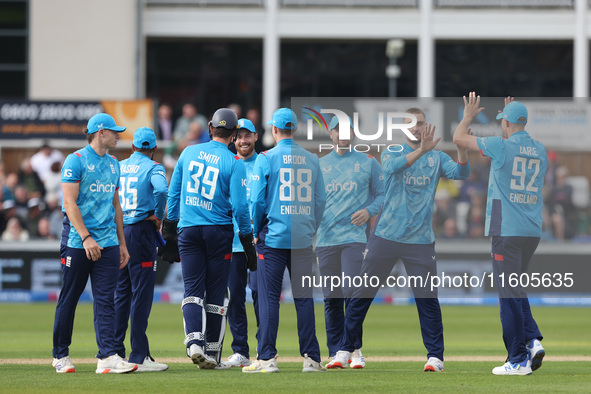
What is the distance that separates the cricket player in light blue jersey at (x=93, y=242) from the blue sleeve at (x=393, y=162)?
8.75ft

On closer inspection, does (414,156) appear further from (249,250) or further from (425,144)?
(249,250)

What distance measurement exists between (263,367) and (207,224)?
1.46 m

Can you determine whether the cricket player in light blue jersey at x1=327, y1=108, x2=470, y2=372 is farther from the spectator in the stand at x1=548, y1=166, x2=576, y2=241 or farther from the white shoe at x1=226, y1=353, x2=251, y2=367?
the spectator in the stand at x1=548, y1=166, x2=576, y2=241

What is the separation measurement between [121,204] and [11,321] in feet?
26.3

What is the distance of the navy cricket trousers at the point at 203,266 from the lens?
32.2 ft

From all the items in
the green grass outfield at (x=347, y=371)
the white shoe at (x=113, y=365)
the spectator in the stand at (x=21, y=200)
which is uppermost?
the spectator in the stand at (x=21, y=200)

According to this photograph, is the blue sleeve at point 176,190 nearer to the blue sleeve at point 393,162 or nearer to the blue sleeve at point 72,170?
the blue sleeve at point 72,170

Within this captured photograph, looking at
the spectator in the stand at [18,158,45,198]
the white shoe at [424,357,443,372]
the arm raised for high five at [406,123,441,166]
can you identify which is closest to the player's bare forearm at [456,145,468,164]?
the arm raised for high five at [406,123,441,166]

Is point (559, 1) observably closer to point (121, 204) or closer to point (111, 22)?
point (111, 22)

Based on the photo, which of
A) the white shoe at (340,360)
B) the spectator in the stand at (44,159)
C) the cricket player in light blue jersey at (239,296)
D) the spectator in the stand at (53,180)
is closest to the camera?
the white shoe at (340,360)

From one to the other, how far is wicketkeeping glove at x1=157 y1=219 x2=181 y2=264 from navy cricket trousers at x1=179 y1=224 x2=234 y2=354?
211 millimetres

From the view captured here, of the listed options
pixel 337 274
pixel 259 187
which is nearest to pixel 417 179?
pixel 337 274

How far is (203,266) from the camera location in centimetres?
991

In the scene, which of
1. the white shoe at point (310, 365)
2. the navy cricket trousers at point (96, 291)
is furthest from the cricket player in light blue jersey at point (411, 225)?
the navy cricket trousers at point (96, 291)
